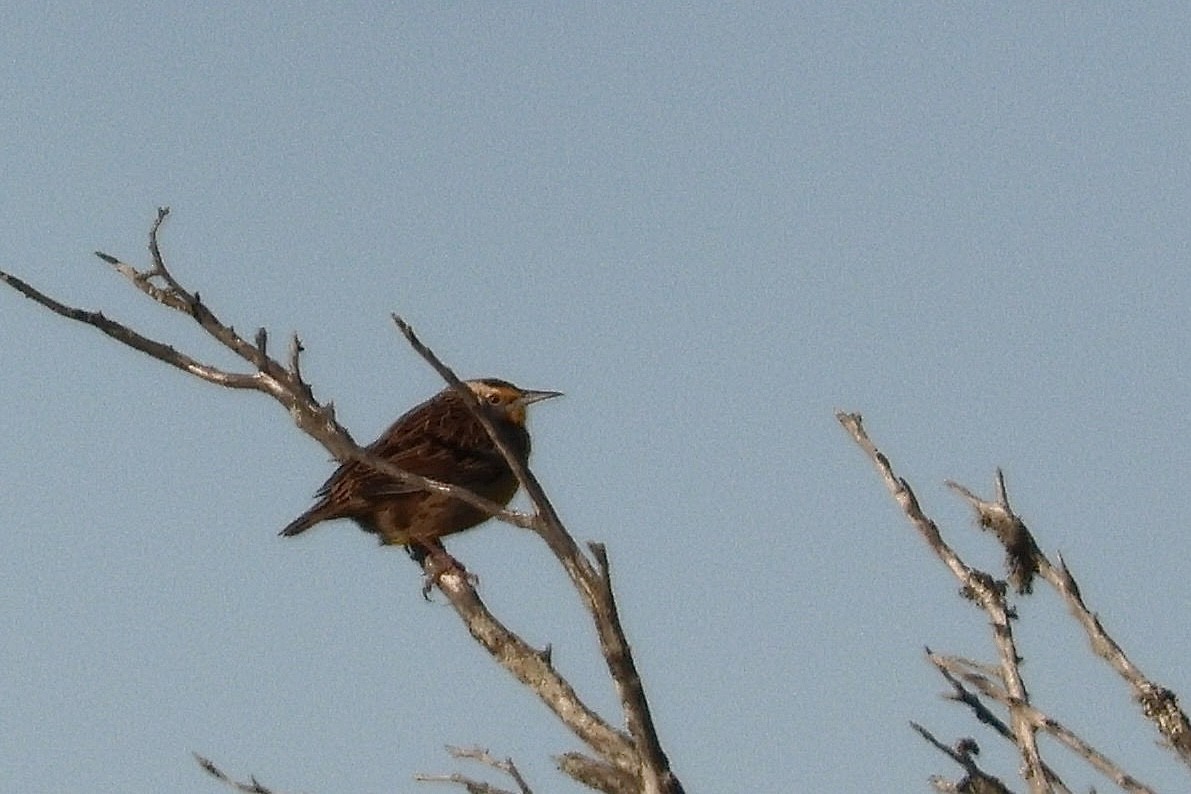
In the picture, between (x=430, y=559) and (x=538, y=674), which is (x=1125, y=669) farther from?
(x=430, y=559)

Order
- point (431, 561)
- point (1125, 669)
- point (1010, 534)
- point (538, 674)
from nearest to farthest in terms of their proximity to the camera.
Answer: point (1125, 669)
point (1010, 534)
point (538, 674)
point (431, 561)

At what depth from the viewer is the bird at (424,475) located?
1016cm

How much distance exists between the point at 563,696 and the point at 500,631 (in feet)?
2.98

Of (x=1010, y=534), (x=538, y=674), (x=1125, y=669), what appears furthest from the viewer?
(x=538, y=674)

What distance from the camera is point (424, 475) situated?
10477mm

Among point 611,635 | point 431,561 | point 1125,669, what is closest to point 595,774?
point 611,635

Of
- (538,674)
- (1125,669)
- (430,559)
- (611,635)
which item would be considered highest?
(430,559)

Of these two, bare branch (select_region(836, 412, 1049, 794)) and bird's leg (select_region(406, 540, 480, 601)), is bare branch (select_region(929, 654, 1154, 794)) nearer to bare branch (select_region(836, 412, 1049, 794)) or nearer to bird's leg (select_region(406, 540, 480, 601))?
bare branch (select_region(836, 412, 1049, 794))

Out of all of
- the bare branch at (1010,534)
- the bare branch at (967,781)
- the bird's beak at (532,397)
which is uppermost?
the bird's beak at (532,397)

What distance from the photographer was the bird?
10.2 m

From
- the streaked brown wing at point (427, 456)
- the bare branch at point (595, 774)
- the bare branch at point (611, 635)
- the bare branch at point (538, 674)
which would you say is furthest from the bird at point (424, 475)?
the bare branch at point (611, 635)

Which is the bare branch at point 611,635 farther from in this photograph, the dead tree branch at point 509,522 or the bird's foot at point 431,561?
the bird's foot at point 431,561

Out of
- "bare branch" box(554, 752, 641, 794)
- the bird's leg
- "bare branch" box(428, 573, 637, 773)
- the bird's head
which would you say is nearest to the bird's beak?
the bird's head

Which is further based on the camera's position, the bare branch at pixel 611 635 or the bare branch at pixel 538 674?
the bare branch at pixel 538 674
